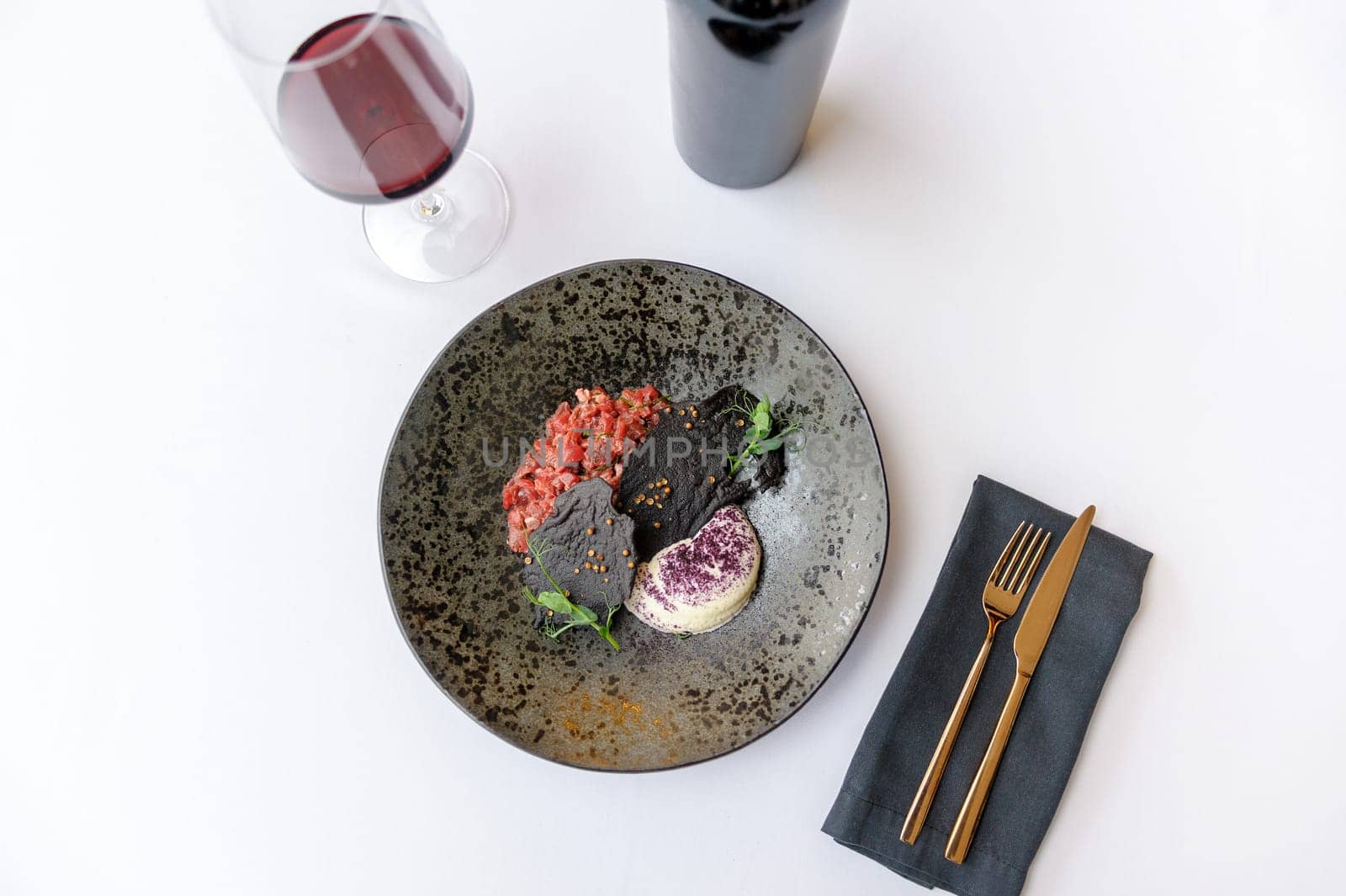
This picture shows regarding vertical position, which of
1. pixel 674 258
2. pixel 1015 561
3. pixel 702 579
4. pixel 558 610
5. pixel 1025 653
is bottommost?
pixel 558 610

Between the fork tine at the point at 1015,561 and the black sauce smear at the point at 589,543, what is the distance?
1.60 feet

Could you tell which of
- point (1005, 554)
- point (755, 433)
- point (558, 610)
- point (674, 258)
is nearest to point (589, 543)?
point (558, 610)

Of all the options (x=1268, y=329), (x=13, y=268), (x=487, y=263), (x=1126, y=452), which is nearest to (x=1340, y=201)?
(x=1268, y=329)

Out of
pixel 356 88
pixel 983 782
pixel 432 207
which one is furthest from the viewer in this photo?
pixel 432 207

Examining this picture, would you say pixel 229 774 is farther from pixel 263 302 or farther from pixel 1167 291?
pixel 1167 291

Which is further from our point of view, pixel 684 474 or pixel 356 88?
pixel 684 474

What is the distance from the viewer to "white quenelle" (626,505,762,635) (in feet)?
3.77

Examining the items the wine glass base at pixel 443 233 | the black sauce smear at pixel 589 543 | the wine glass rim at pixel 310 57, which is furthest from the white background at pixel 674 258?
the wine glass rim at pixel 310 57

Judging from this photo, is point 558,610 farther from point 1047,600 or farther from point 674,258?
point 1047,600

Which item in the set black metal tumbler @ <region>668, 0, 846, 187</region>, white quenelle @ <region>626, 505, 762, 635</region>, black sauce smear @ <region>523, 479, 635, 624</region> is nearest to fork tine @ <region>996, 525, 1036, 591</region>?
white quenelle @ <region>626, 505, 762, 635</region>

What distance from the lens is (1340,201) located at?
1304 mm

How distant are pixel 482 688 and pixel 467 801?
8.0 inches

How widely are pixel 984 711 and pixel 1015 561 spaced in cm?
20

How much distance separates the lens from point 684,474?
118 cm
